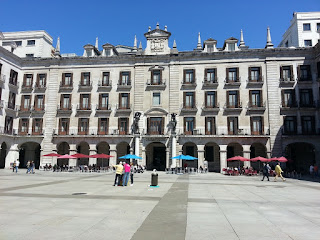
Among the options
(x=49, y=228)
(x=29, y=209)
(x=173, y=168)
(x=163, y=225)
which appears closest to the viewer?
(x=49, y=228)

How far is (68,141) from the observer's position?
1575 inches

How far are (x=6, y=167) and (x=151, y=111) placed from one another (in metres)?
24.7

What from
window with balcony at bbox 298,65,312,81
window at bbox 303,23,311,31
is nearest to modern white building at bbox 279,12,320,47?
window at bbox 303,23,311,31

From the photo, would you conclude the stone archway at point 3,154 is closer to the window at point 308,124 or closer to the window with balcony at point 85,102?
the window with balcony at point 85,102

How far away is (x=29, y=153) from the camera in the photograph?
143 feet

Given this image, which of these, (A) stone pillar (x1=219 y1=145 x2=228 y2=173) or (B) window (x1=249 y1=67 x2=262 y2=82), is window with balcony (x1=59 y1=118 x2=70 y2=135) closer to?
(A) stone pillar (x1=219 y1=145 x2=228 y2=173)

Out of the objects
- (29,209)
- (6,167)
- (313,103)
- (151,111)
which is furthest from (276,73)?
(6,167)

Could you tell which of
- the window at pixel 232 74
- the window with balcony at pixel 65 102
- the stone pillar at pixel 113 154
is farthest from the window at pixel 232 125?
the window with balcony at pixel 65 102

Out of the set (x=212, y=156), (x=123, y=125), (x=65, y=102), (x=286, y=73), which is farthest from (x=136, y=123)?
(x=286, y=73)

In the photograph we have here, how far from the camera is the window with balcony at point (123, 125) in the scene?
129 ft

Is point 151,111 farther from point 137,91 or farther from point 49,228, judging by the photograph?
point 49,228

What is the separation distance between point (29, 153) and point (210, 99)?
106 ft

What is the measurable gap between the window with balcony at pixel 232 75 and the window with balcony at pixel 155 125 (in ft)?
40.2

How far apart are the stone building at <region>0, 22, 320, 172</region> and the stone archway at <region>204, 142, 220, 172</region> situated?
158 mm
